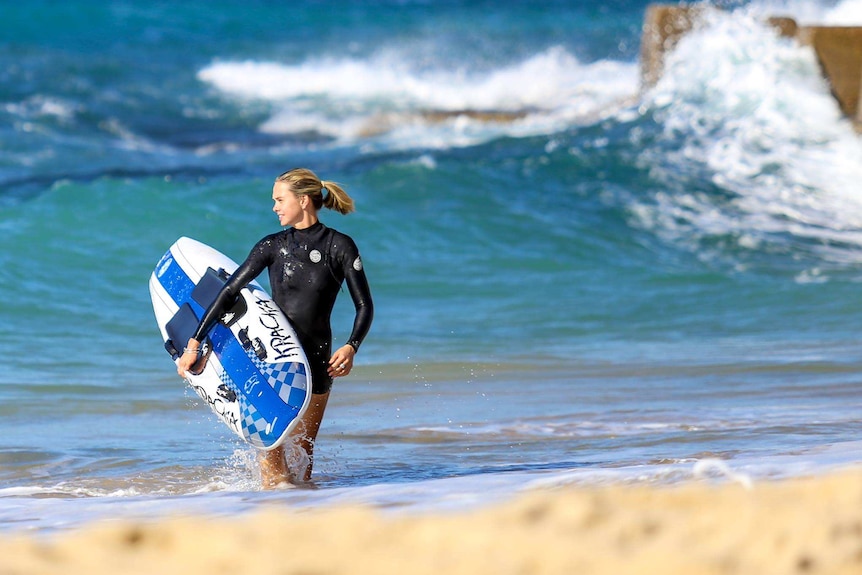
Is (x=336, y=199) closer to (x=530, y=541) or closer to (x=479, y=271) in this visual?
(x=530, y=541)

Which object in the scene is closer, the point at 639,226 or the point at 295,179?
the point at 295,179

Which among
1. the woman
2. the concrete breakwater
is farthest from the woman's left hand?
the concrete breakwater

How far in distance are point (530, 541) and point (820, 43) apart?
12.8 metres

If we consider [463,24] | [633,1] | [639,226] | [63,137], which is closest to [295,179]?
[639,226]

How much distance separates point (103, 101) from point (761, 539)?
20.8 meters

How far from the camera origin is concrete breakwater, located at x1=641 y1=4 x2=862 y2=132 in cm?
1426

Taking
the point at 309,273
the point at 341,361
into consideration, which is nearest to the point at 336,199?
the point at 309,273

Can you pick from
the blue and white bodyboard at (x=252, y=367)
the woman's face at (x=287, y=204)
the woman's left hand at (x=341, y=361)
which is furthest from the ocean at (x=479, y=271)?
the woman's face at (x=287, y=204)

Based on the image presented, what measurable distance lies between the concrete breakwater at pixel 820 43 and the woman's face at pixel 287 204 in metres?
10.3

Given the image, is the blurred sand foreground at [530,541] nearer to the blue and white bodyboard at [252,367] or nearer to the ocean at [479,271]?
the ocean at [479,271]

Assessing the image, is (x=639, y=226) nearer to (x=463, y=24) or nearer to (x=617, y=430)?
(x=617, y=430)

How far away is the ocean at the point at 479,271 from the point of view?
5496 mm

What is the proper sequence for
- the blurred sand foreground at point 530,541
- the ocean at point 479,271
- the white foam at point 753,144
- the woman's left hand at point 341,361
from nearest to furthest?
the blurred sand foreground at point 530,541, the woman's left hand at point 341,361, the ocean at point 479,271, the white foam at point 753,144

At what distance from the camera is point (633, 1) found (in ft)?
128
